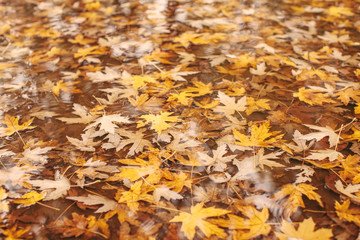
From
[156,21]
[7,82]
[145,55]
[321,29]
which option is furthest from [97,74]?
[321,29]

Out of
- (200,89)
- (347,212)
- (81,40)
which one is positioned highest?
(81,40)

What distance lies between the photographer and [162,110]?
5.47 feet

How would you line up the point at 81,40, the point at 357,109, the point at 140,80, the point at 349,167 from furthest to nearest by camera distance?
the point at 81,40 < the point at 140,80 < the point at 357,109 < the point at 349,167

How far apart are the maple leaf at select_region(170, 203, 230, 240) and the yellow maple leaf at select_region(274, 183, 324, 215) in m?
0.25

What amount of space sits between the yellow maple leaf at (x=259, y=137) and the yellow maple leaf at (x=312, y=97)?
0.39 meters

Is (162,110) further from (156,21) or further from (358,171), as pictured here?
(156,21)

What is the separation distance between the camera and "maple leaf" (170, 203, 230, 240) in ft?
3.40

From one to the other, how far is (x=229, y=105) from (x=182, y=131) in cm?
36

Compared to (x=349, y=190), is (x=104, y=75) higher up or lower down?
higher up

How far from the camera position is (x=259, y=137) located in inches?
56.7

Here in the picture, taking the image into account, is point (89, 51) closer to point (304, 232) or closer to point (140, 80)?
point (140, 80)

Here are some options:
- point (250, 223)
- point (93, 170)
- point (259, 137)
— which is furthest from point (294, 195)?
point (93, 170)

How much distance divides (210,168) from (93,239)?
58cm

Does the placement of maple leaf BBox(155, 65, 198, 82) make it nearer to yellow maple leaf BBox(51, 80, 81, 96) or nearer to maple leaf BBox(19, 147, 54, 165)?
yellow maple leaf BBox(51, 80, 81, 96)
